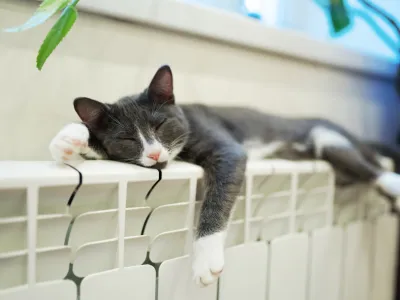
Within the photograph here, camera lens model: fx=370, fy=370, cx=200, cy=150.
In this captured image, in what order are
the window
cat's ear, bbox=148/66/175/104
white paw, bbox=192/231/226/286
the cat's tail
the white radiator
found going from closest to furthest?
1. the white radiator
2. white paw, bbox=192/231/226/286
3. cat's ear, bbox=148/66/175/104
4. the window
5. the cat's tail

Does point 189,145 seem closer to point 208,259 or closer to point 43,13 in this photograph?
point 208,259

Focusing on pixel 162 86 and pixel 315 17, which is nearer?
pixel 162 86

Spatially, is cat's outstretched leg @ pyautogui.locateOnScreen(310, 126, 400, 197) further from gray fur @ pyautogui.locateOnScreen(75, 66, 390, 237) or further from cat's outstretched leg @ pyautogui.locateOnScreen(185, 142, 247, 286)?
cat's outstretched leg @ pyautogui.locateOnScreen(185, 142, 247, 286)

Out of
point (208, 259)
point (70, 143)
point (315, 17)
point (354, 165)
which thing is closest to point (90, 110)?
point (70, 143)

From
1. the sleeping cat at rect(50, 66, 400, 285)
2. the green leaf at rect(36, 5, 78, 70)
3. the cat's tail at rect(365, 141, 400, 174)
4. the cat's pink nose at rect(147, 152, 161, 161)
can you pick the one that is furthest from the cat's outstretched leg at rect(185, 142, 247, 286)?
the cat's tail at rect(365, 141, 400, 174)

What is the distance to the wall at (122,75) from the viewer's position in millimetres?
691

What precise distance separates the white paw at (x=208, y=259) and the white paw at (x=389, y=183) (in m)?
0.57

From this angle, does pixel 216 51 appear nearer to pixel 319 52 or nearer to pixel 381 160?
pixel 319 52

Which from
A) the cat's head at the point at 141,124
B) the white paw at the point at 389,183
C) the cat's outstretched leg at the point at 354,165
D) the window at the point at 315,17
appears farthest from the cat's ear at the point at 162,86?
the white paw at the point at 389,183

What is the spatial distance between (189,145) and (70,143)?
285 mm

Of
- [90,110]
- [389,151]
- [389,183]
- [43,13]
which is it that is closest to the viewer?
[43,13]

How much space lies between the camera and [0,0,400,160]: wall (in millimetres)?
691

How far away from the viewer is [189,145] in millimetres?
796

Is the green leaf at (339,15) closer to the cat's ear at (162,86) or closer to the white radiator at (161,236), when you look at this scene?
the white radiator at (161,236)
